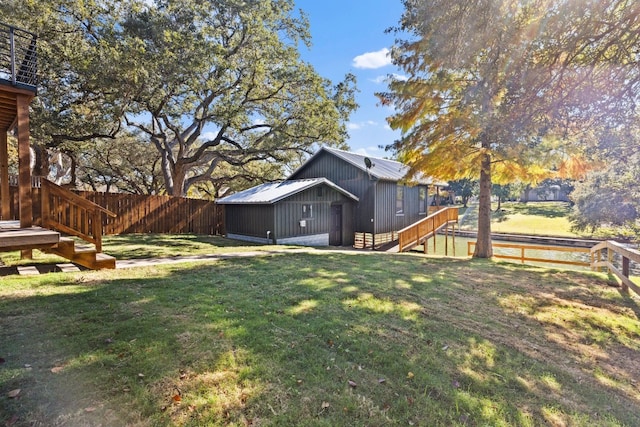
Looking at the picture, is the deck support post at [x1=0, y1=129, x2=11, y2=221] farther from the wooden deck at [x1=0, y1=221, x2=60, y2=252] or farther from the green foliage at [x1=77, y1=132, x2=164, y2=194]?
the green foliage at [x1=77, y1=132, x2=164, y2=194]

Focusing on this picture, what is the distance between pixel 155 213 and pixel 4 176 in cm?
788

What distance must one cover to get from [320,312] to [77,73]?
43.3ft

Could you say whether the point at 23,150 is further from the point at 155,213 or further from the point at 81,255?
the point at 155,213

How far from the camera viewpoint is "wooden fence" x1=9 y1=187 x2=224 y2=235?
12875 mm

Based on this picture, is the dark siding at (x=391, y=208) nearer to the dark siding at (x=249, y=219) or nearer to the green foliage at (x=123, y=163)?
the dark siding at (x=249, y=219)

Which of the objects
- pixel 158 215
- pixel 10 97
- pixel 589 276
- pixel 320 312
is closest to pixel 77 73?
pixel 158 215

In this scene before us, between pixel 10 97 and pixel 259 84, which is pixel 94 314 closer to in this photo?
pixel 10 97

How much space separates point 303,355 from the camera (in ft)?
9.97

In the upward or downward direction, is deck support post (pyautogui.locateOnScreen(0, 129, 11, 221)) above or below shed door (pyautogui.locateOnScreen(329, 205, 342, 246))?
above

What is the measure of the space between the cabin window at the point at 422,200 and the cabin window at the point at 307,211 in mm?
8882

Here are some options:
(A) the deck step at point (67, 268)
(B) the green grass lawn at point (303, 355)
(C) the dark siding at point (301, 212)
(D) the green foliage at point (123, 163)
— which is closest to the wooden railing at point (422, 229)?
(C) the dark siding at point (301, 212)

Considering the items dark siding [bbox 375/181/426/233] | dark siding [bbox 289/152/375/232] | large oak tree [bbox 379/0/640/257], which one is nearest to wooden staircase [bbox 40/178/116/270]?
large oak tree [bbox 379/0/640/257]

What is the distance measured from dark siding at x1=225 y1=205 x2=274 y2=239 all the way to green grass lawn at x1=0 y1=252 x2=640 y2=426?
761cm

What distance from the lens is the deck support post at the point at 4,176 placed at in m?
6.31
